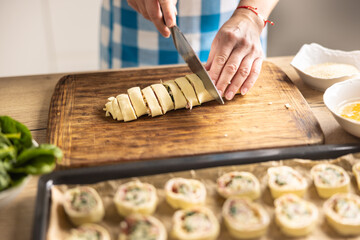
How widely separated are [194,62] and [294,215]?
101cm

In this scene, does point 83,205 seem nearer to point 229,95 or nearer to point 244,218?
point 244,218

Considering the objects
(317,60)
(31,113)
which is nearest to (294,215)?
(317,60)

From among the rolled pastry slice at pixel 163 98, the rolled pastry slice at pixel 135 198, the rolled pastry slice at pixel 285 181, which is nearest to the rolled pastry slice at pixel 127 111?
the rolled pastry slice at pixel 163 98

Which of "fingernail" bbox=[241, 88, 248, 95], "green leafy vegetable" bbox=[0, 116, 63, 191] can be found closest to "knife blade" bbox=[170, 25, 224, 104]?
"fingernail" bbox=[241, 88, 248, 95]

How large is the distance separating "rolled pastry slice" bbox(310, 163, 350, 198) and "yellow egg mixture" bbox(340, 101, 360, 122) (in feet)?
1.28

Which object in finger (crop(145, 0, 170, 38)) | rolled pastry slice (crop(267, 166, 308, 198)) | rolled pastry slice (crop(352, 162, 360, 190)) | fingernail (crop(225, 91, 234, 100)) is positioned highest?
finger (crop(145, 0, 170, 38))

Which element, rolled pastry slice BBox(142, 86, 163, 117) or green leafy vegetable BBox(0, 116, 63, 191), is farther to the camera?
rolled pastry slice BBox(142, 86, 163, 117)

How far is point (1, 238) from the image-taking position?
1.42 metres

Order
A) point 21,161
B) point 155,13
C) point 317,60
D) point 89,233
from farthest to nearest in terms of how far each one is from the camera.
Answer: point 317,60 < point 155,13 < point 21,161 < point 89,233

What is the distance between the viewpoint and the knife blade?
2.05 meters

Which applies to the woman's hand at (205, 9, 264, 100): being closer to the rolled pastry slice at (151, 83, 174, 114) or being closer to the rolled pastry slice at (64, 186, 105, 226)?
the rolled pastry slice at (151, 83, 174, 114)

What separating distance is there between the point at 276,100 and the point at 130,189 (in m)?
1.00

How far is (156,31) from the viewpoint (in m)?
2.71

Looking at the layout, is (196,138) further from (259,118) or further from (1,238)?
(1,238)
